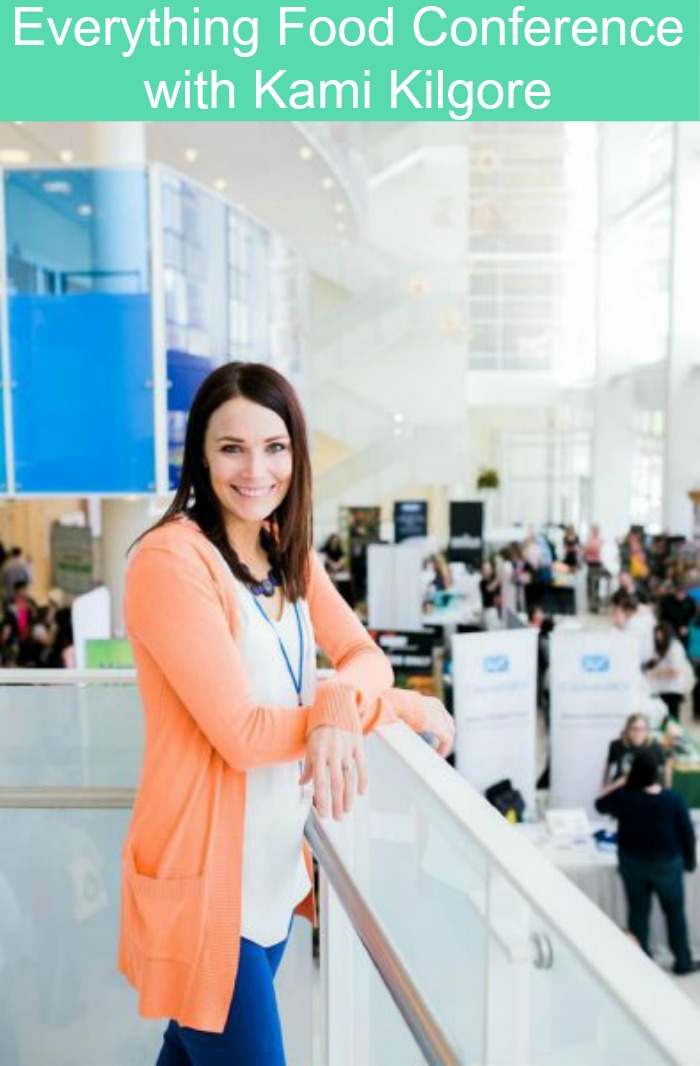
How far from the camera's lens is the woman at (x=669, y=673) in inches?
391

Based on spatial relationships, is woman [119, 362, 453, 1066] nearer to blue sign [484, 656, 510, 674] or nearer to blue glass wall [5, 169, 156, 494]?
blue glass wall [5, 169, 156, 494]

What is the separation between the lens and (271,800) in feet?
5.50

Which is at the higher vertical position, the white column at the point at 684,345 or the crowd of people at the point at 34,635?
the white column at the point at 684,345

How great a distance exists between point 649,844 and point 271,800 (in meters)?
4.94

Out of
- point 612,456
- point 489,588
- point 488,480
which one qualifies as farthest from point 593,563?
point 488,480

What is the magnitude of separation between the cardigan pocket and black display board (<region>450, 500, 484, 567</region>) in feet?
50.1

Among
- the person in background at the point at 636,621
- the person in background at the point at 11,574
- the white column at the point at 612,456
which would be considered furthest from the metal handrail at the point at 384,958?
the white column at the point at 612,456

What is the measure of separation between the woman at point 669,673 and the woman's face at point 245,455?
351 inches

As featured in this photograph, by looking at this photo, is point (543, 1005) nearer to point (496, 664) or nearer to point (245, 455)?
point (245, 455)

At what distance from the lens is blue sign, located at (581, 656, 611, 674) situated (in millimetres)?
8203

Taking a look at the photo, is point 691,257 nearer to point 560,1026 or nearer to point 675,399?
point 675,399

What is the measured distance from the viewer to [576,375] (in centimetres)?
2711
